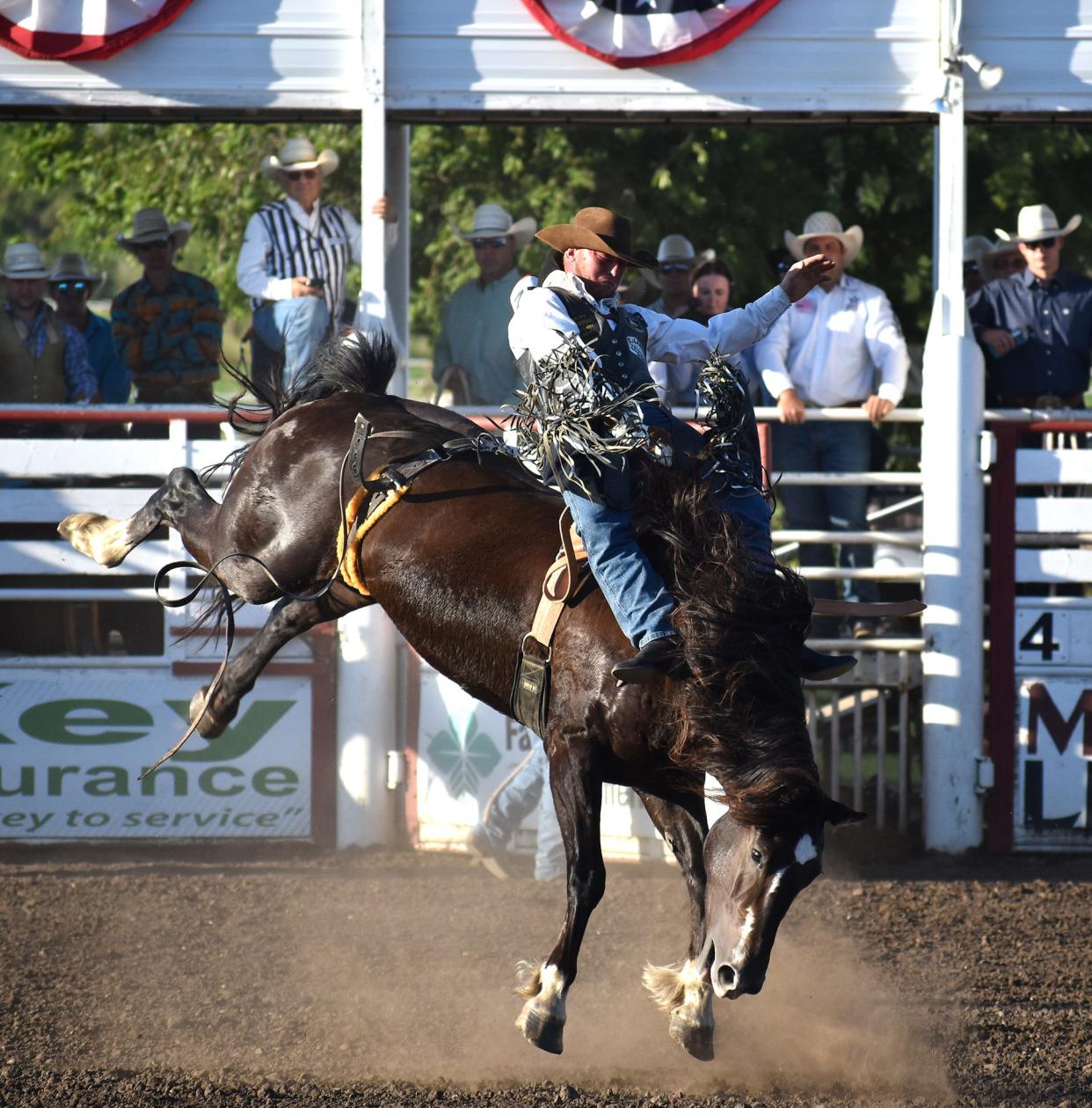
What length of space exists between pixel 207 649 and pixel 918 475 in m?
3.61

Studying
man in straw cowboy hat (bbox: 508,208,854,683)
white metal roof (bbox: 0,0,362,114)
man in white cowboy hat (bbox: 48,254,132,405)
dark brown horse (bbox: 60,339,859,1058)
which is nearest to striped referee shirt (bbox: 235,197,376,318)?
white metal roof (bbox: 0,0,362,114)

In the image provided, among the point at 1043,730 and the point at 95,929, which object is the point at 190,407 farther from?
the point at 1043,730

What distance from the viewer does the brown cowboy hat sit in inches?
187

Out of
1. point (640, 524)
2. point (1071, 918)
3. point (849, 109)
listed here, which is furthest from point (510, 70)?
point (1071, 918)

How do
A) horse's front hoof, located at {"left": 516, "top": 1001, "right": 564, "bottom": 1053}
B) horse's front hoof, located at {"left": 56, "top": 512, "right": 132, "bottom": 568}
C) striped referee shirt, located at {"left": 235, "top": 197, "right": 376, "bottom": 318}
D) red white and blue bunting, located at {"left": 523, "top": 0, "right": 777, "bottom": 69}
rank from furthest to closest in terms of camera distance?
striped referee shirt, located at {"left": 235, "top": 197, "right": 376, "bottom": 318} → red white and blue bunting, located at {"left": 523, "top": 0, "right": 777, "bottom": 69} → horse's front hoof, located at {"left": 56, "top": 512, "right": 132, "bottom": 568} → horse's front hoof, located at {"left": 516, "top": 1001, "right": 564, "bottom": 1053}

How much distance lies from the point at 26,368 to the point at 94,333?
48 cm

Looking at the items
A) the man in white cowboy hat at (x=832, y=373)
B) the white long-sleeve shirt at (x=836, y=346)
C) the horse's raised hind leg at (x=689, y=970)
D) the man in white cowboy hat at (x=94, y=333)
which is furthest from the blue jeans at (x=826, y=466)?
the man in white cowboy hat at (x=94, y=333)

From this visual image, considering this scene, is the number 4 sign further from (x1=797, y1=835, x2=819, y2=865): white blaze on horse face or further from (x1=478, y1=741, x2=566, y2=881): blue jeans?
(x1=797, y1=835, x2=819, y2=865): white blaze on horse face

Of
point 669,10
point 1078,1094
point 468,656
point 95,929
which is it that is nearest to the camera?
point 1078,1094

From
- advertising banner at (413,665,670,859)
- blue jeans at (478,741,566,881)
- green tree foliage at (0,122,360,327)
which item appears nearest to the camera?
blue jeans at (478,741,566,881)

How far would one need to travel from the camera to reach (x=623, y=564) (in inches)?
178

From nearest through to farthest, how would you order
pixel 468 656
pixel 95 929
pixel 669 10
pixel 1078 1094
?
pixel 1078 1094, pixel 468 656, pixel 95 929, pixel 669 10

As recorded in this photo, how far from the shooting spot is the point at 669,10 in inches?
286

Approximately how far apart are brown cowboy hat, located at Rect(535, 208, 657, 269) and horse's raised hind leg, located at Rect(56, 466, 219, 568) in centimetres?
197
